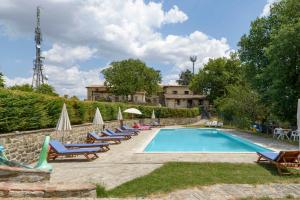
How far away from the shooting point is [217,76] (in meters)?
59.2

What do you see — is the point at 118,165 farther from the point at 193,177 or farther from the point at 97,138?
the point at 97,138

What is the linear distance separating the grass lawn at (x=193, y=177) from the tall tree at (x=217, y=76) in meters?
49.2

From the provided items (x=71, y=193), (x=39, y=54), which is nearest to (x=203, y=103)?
(x=39, y=54)

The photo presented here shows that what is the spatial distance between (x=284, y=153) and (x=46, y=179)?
682 cm

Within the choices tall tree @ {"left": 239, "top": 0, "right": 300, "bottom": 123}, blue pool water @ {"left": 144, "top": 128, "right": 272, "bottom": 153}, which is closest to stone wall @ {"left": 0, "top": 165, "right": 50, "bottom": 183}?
blue pool water @ {"left": 144, "top": 128, "right": 272, "bottom": 153}

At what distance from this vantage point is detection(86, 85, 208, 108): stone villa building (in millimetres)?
71625

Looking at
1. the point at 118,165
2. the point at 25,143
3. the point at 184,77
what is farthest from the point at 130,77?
the point at 118,165

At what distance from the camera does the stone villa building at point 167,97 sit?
71625mm

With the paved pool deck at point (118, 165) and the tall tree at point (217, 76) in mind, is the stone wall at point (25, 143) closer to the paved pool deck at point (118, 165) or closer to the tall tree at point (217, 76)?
the paved pool deck at point (118, 165)

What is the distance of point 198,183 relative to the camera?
7.87 metres

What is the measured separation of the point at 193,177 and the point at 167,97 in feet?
208

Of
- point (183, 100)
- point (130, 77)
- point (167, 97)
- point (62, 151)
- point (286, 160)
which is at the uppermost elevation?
point (130, 77)

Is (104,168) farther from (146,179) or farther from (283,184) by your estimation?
(283,184)

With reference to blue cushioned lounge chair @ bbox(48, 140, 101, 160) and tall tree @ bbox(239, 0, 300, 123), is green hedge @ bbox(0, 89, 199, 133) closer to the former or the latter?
blue cushioned lounge chair @ bbox(48, 140, 101, 160)
